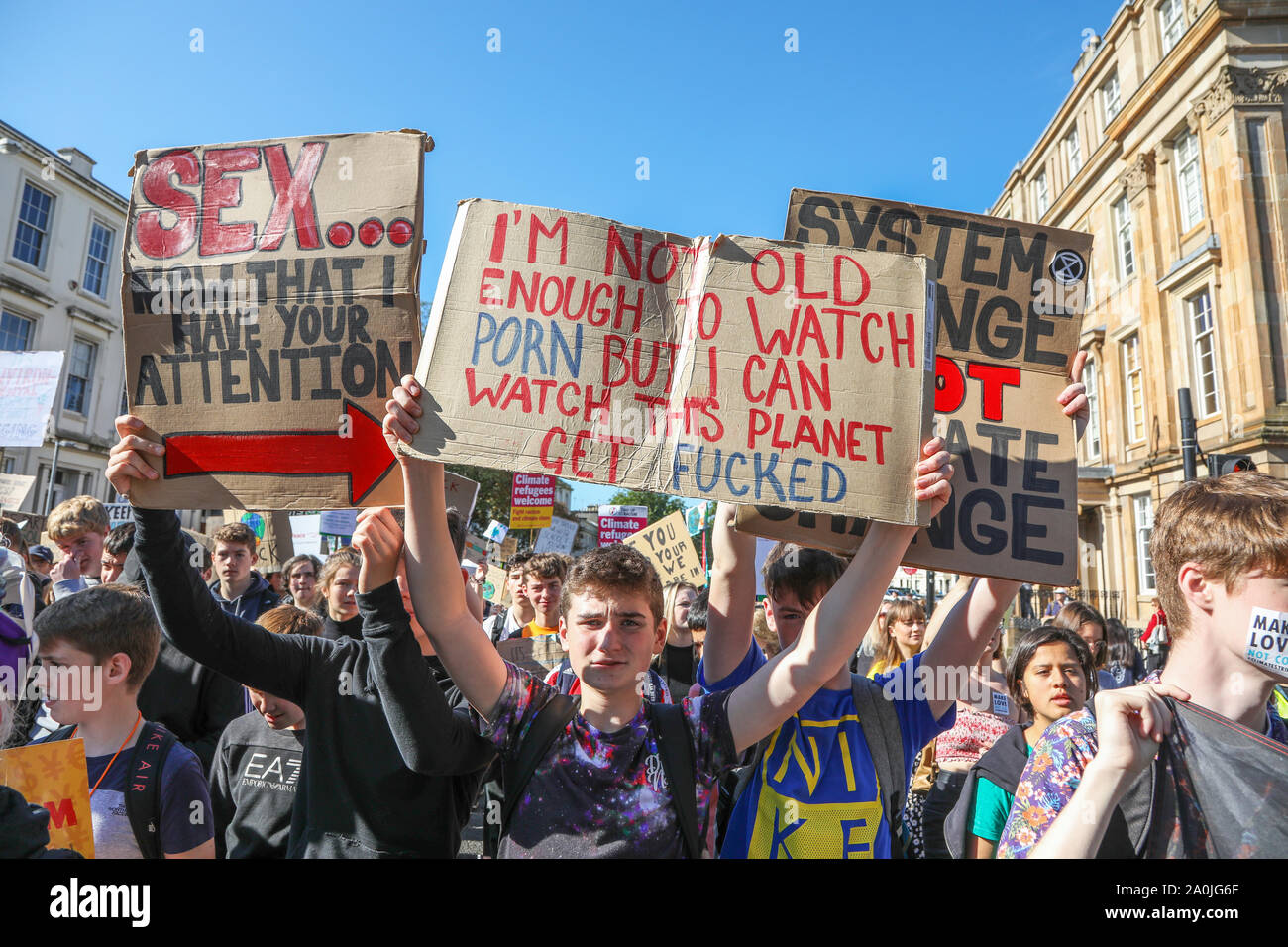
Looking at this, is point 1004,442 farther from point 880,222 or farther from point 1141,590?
point 1141,590

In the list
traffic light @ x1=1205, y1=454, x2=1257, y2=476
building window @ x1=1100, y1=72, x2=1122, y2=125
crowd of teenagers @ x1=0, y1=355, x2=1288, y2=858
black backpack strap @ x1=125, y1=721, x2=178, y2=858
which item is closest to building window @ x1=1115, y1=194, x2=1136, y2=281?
building window @ x1=1100, y1=72, x2=1122, y2=125

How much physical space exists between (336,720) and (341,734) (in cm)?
5

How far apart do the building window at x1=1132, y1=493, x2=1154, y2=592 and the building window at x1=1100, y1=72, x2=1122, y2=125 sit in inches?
466

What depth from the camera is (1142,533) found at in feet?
74.0

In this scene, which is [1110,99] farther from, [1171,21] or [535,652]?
[535,652]

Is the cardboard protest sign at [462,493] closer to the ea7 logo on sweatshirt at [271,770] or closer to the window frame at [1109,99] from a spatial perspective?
the ea7 logo on sweatshirt at [271,770]

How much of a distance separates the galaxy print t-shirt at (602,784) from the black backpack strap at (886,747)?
1.67ft

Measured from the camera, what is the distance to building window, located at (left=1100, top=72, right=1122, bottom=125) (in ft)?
79.8

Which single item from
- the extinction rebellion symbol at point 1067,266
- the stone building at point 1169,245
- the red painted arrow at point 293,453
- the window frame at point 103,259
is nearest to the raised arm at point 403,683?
the red painted arrow at point 293,453

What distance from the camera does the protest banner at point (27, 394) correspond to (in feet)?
22.1

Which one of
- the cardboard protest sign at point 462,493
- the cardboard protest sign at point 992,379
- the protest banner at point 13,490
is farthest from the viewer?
the protest banner at point 13,490

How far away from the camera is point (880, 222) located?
8.50ft
